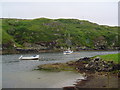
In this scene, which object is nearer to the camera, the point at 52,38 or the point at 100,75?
the point at 100,75

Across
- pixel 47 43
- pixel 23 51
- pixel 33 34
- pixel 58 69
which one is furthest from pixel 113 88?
pixel 33 34

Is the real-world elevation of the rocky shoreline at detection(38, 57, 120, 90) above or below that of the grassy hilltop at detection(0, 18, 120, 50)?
below

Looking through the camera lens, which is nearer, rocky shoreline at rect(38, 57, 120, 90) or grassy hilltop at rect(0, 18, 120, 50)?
rocky shoreline at rect(38, 57, 120, 90)

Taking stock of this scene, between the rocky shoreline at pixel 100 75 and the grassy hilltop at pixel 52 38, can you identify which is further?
the grassy hilltop at pixel 52 38

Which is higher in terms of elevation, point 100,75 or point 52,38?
point 52,38

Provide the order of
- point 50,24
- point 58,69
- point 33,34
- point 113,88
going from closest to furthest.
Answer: point 113,88 < point 58,69 < point 33,34 < point 50,24

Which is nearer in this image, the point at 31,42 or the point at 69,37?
the point at 31,42

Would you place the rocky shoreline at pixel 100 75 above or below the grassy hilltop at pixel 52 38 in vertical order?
below

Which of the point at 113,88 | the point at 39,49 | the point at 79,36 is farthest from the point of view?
the point at 79,36

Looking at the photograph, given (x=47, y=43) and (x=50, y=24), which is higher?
(x=50, y=24)

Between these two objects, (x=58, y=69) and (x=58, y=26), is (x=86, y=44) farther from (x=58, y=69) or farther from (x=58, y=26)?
(x=58, y=69)

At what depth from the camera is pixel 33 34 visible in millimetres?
172125

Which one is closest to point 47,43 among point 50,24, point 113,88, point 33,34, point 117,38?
point 33,34

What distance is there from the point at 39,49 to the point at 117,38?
87113 millimetres
